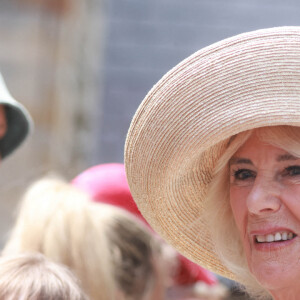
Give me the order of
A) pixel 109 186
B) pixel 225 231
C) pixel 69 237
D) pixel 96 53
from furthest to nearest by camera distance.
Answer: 1. pixel 96 53
2. pixel 109 186
3. pixel 69 237
4. pixel 225 231

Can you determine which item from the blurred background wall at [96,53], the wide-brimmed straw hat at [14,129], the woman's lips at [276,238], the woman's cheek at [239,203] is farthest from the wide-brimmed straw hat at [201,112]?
the blurred background wall at [96,53]

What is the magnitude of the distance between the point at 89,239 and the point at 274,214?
112 centimetres

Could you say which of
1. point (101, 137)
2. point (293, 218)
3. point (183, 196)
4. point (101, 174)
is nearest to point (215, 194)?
point (183, 196)

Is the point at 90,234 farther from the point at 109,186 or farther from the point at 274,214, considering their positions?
the point at 274,214

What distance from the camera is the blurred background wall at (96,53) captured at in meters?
6.85

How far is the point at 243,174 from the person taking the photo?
2.27m

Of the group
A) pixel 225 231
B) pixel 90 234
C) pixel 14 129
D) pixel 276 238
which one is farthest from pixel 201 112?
pixel 14 129

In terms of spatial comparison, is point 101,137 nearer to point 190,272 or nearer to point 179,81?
point 190,272

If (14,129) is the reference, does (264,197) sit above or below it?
below

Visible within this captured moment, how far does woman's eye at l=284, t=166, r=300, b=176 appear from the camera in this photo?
2.11m

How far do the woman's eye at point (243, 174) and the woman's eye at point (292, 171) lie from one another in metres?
0.13

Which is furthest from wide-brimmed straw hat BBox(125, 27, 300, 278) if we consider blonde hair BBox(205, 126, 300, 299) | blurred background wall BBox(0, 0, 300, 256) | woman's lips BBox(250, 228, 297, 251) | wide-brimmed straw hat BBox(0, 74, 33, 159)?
blurred background wall BBox(0, 0, 300, 256)

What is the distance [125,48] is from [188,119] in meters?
5.13

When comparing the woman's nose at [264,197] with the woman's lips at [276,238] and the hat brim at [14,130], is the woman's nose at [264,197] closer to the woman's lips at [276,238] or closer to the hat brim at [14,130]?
the woman's lips at [276,238]
